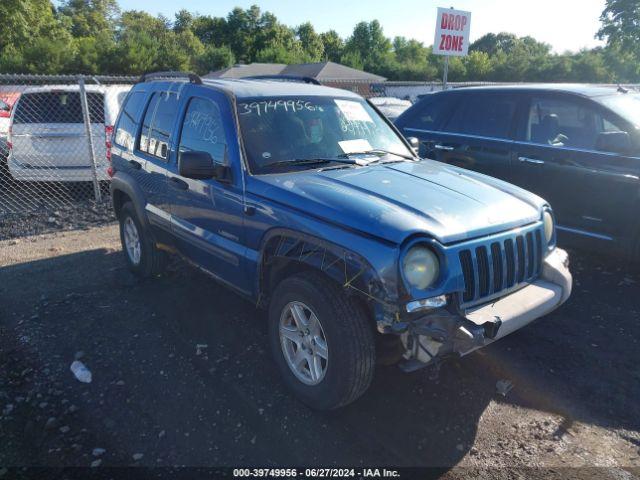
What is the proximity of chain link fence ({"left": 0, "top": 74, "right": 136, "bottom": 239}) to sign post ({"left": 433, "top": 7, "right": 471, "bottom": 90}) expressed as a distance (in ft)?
20.1

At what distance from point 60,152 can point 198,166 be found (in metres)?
5.80

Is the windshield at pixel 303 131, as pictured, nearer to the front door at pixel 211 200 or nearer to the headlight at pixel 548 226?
the front door at pixel 211 200

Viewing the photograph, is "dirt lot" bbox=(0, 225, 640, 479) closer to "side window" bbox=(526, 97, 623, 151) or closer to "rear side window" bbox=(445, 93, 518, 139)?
"side window" bbox=(526, 97, 623, 151)

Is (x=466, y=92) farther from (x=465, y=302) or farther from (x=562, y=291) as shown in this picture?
(x=465, y=302)

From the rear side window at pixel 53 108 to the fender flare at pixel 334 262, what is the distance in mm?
6431

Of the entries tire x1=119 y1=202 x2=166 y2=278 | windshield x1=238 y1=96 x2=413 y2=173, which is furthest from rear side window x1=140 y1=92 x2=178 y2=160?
windshield x1=238 y1=96 x2=413 y2=173

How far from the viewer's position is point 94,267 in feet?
19.3

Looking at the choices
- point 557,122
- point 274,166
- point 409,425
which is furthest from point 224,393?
point 557,122

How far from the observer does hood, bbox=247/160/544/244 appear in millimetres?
2875

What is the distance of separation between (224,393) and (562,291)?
2378mm

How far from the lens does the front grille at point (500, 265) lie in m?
2.92

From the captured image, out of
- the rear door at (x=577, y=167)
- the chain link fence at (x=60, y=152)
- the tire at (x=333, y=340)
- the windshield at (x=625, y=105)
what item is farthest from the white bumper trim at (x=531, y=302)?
the chain link fence at (x=60, y=152)

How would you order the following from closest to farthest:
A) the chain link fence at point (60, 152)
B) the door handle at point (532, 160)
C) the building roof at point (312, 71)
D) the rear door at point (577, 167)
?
the rear door at point (577, 167) → the door handle at point (532, 160) → the chain link fence at point (60, 152) → the building roof at point (312, 71)

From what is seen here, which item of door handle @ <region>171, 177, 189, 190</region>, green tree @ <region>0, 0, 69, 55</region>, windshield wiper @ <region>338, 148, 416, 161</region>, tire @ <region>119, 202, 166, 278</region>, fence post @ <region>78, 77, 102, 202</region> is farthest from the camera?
Result: green tree @ <region>0, 0, 69, 55</region>
